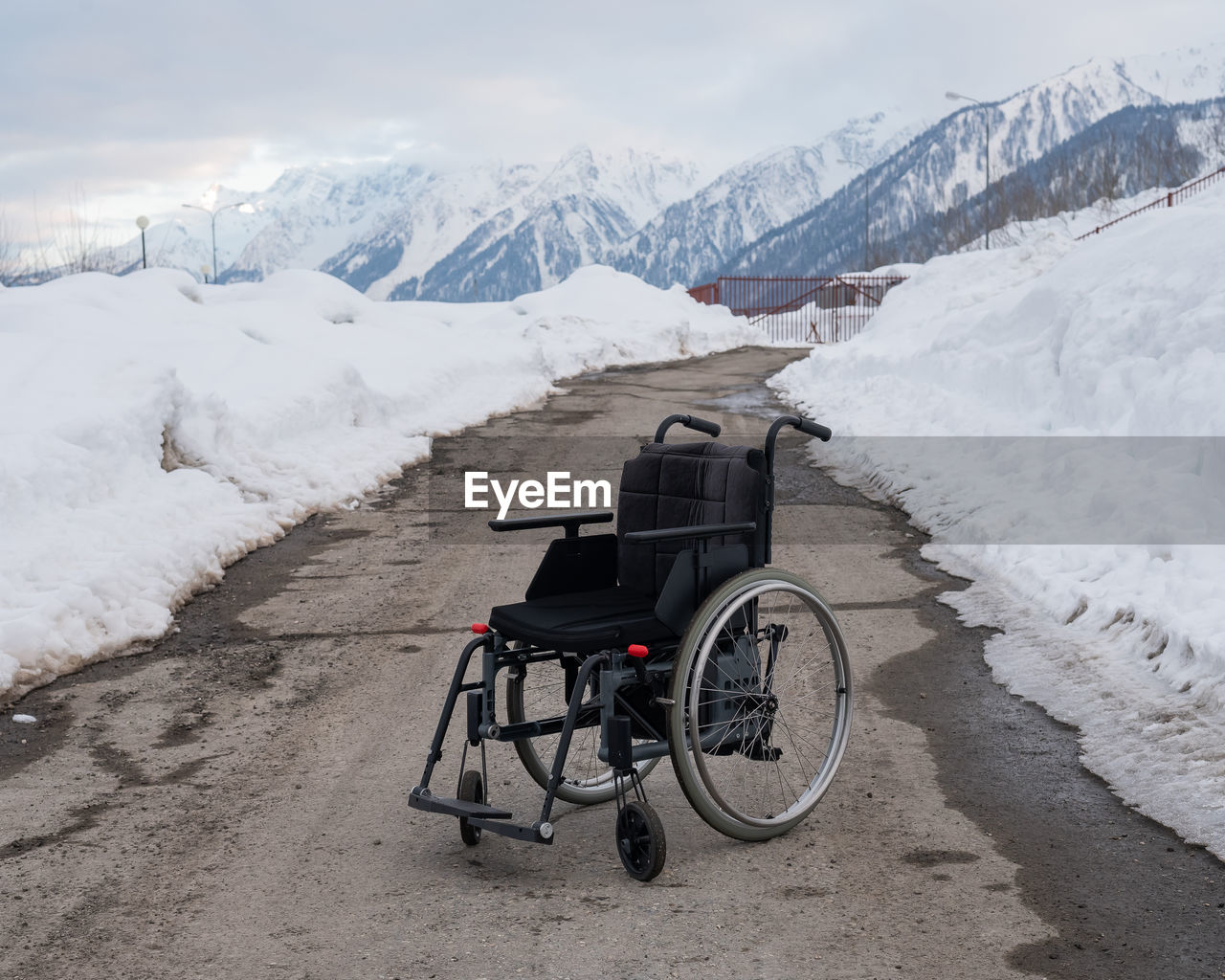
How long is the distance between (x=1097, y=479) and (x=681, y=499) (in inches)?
211

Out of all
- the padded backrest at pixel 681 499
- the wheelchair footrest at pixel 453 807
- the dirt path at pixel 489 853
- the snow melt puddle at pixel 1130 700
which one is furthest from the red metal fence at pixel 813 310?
the wheelchair footrest at pixel 453 807

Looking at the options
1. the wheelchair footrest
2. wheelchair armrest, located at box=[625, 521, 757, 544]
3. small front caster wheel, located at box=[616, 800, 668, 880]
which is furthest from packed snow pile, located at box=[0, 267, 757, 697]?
wheelchair armrest, located at box=[625, 521, 757, 544]

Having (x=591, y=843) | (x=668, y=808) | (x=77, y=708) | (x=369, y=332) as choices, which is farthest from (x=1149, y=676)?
(x=369, y=332)

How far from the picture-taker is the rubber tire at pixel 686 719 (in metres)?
3.87

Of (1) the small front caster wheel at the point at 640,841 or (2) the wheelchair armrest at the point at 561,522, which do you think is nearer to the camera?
(1) the small front caster wheel at the point at 640,841

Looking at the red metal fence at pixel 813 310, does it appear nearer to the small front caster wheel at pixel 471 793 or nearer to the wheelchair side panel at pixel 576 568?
the wheelchair side panel at pixel 576 568

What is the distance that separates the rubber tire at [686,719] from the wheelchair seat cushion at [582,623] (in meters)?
0.17

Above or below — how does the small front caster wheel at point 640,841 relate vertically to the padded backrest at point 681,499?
below

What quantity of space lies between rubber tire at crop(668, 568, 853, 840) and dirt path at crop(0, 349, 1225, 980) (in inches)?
3.7

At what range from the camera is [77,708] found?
5938 mm

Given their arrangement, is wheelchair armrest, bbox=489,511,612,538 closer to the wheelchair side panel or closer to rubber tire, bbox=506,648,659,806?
the wheelchair side panel

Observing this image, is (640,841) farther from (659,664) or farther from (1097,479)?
(1097,479)

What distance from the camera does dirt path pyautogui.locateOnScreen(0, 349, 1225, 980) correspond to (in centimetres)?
336

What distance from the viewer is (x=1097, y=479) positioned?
342 inches
